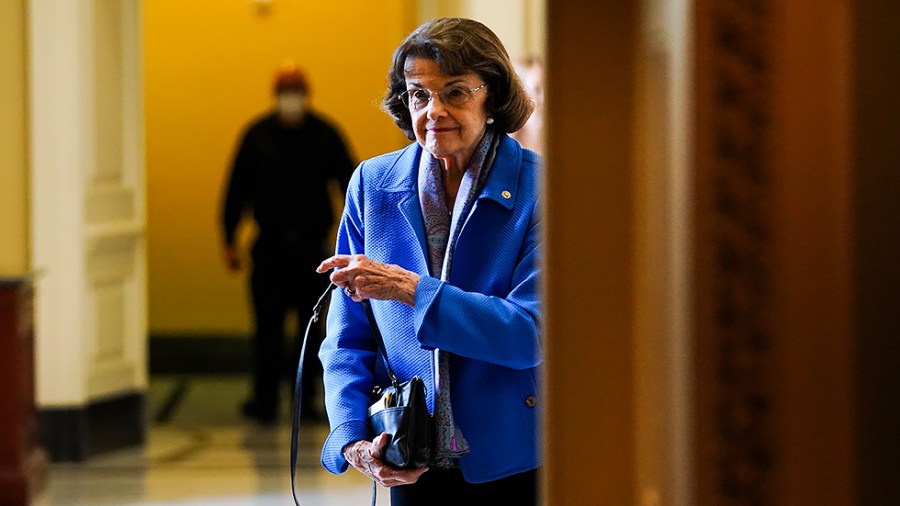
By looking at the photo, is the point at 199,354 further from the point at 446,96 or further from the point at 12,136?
the point at 446,96

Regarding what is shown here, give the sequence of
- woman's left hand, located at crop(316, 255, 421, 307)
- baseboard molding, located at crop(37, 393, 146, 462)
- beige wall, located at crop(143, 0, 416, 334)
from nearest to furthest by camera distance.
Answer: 1. woman's left hand, located at crop(316, 255, 421, 307)
2. baseboard molding, located at crop(37, 393, 146, 462)
3. beige wall, located at crop(143, 0, 416, 334)

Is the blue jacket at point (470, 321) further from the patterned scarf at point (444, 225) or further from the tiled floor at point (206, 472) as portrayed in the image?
the tiled floor at point (206, 472)

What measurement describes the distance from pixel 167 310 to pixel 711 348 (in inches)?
462

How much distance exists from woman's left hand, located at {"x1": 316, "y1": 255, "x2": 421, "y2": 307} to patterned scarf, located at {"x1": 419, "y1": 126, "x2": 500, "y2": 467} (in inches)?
5.4

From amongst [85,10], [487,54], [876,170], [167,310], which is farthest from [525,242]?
[167,310]

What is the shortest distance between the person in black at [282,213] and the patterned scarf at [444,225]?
6.26 metres

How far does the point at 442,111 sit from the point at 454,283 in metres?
0.34

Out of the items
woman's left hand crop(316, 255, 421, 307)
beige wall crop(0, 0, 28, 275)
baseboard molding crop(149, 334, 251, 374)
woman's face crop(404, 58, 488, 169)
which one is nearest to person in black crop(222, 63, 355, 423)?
beige wall crop(0, 0, 28, 275)

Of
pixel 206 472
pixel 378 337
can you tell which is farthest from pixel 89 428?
pixel 378 337

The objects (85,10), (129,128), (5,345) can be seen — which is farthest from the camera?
(129,128)

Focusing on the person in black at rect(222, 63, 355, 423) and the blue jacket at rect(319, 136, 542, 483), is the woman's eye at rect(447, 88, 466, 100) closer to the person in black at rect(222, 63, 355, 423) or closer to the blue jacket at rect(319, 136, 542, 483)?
the blue jacket at rect(319, 136, 542, 483)

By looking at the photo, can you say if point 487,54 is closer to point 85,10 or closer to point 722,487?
point 722,487

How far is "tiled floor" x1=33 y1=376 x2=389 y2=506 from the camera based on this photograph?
6.93m

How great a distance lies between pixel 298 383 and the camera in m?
2.88
